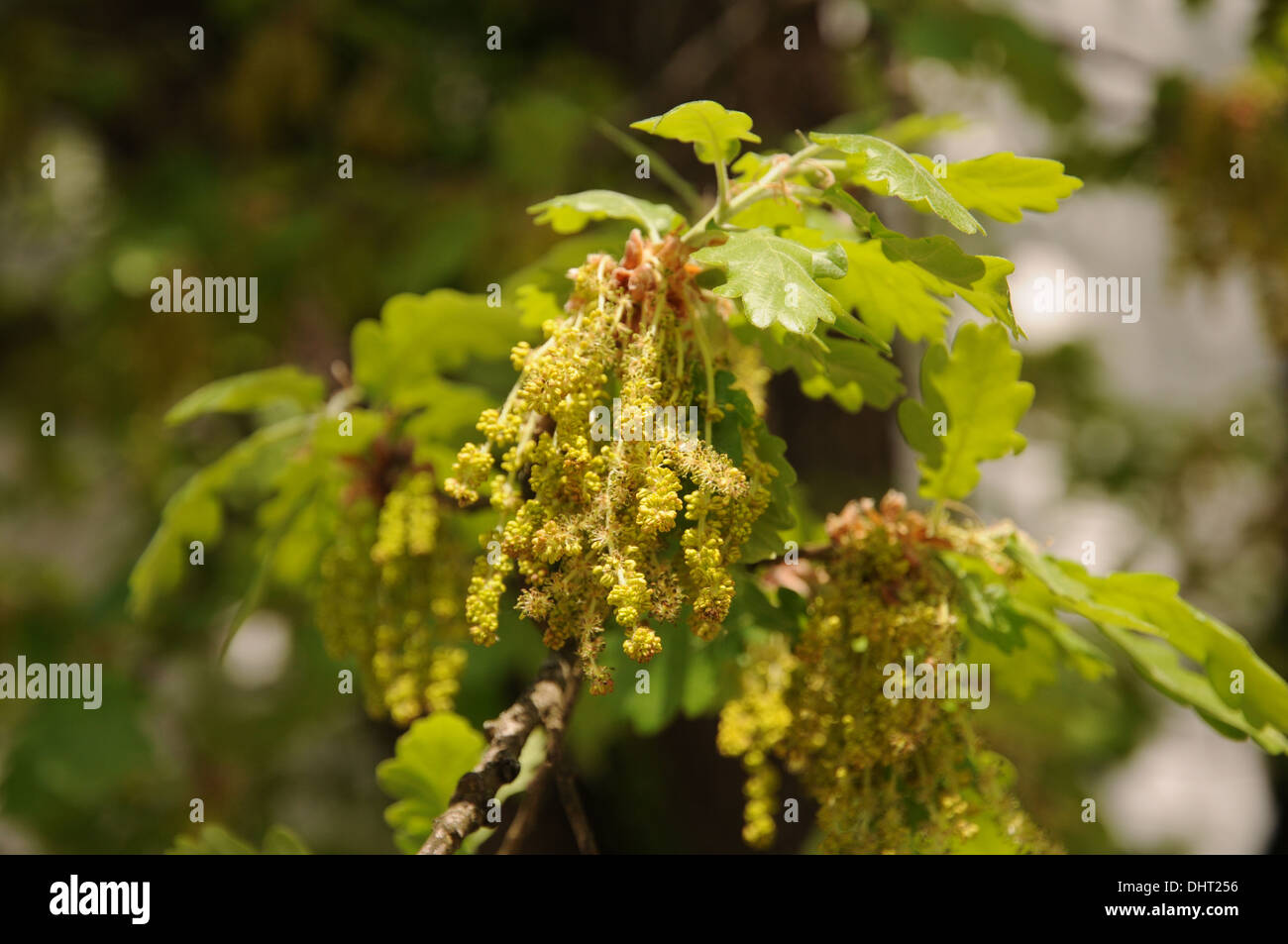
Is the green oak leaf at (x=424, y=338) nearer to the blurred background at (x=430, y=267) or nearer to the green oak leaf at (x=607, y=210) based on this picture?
the green oak leaf at (x=607, y=210)

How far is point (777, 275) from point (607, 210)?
190 mm

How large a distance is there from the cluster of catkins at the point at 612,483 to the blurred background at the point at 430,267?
112cm

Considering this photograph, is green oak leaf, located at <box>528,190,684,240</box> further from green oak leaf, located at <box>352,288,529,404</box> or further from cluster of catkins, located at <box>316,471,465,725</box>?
cluster of catkins, located at <box>316,471,465,725</box>

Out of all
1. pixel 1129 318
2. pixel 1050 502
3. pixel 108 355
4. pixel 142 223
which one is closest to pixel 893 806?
pixel 142 223

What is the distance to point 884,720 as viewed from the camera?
2.93 ft

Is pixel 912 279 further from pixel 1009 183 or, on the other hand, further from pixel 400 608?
pixel 400 608

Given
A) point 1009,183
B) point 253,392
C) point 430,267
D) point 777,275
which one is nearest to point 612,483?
point 777,275

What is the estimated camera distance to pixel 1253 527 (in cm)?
342

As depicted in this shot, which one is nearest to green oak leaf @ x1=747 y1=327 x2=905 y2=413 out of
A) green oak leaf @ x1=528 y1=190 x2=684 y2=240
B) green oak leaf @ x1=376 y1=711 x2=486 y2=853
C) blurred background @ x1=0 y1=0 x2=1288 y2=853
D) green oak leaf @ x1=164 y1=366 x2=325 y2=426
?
green oak leaf @ x1=528 y1=190 x2=684 y2=240

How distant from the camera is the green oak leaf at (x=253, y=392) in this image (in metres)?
1.20

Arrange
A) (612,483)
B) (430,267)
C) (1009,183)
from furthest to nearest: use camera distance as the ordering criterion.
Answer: (430,267) → (1009,183) → (612,483)

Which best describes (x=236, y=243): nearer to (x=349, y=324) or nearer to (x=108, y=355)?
(x=349, y=324)

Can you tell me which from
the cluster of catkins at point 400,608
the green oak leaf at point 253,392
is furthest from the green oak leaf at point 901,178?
the green oak leaf at point 253,392
